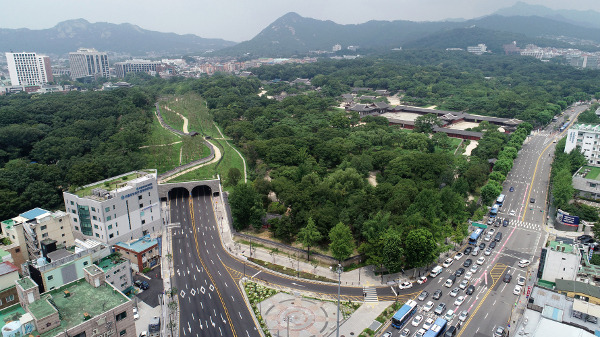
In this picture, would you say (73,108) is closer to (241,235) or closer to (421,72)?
(241,235)

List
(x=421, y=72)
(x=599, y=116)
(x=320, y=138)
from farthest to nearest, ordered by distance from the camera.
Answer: (x=421, y=72) < (x=599, y=116) < (x=320, y=138)

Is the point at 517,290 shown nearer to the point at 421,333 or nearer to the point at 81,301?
the point at 421,333

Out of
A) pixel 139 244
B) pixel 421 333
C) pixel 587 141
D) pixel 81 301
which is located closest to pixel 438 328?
pixel 421 333

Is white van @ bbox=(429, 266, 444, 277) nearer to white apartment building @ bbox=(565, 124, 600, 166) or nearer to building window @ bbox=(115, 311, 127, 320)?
building window @ bbox=(115, 311, 127, 320)

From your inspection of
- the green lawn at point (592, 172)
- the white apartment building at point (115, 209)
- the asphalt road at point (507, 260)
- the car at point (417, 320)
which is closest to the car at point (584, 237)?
the asphalt road at point (507, 260)

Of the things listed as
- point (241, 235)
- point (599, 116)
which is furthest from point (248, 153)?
point (599, 116)

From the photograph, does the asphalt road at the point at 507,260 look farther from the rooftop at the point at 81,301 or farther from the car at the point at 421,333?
the rooftop at the point at 81,301

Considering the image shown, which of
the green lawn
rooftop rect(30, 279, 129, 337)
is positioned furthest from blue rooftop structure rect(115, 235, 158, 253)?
the green lawn

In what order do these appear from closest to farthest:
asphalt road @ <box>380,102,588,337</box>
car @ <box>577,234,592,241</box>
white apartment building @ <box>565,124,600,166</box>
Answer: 1. asphalt road @ <box>380,102,588,337</box>
2. car @ <box>577,234,592,241</box>
3. white apartment building @ <box>565,124,600,166</box>
